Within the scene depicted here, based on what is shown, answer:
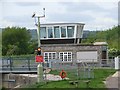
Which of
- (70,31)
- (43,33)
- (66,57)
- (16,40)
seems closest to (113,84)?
(66,57)

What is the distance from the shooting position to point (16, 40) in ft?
302

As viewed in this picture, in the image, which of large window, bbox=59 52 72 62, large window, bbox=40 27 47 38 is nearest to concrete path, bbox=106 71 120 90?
large window, bbox=59 52 72 62

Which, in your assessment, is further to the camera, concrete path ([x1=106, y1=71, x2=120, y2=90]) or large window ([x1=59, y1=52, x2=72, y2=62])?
large window ([x1=59, y1=52, x2=72, y2=62])

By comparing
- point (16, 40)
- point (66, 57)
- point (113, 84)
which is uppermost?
point (16, 40)

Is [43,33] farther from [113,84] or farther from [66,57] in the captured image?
[113,84]

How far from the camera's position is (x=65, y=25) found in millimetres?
59344

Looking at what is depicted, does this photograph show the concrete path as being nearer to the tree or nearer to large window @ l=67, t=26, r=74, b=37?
large window @ l=67, t=26, r=74, b=37

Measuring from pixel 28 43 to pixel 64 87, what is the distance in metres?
71.1

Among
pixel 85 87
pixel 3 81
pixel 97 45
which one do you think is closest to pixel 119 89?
pixel 85 87

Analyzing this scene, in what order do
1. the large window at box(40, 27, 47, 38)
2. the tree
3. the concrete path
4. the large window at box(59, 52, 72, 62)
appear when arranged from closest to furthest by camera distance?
the concrete path
the large window at box(59, 52, 72, 62)
the large window at box(40, 27, 47, 38)
the tree

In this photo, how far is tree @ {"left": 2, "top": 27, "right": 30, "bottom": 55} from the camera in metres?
82.8

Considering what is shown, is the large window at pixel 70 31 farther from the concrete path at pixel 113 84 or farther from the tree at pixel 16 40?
the concrete path at pixel 113 84

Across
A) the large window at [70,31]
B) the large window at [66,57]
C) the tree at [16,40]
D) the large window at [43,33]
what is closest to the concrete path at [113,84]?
the large window at [66,57]

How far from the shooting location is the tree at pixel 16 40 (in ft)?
271
